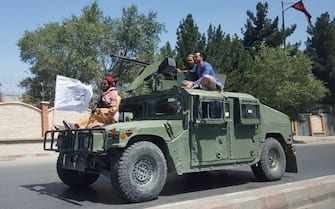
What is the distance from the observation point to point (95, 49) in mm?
33844

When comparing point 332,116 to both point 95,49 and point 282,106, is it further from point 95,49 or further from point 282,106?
point 95,49

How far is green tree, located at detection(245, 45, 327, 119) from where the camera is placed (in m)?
30.7

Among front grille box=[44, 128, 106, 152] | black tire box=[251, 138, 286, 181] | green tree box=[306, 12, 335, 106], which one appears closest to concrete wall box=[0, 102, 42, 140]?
front grille box=[44, 128, 106, 152]

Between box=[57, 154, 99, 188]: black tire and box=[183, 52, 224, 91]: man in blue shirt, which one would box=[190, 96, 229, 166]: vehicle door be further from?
box=[57, 154, 99, 188]: black tire

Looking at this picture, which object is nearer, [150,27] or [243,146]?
[243,146]

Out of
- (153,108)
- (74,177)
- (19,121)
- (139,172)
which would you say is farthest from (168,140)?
(19,121)

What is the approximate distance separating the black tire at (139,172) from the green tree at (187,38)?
74.1 ft

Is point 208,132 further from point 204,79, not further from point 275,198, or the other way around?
point 275,198

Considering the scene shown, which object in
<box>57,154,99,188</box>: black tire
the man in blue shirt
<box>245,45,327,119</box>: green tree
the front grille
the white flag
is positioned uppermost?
<box>245,45,327,119</box>: green tree

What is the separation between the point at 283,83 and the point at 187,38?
7.10m

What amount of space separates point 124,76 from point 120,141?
28.8 m

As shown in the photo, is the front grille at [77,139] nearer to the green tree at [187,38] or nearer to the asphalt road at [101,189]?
the asphalt road at [101,189]

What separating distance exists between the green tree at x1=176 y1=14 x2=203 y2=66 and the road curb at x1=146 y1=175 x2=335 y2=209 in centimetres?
2255

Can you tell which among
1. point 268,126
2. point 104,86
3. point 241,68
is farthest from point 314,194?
point 241,68
